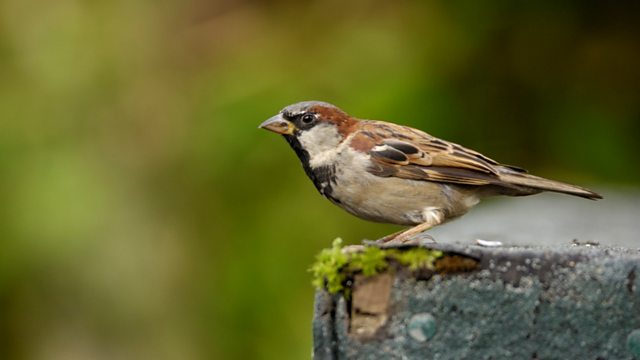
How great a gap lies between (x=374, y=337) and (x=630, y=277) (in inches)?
19.0

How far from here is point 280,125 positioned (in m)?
3.50

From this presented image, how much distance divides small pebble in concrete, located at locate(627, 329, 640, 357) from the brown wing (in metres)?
1.32

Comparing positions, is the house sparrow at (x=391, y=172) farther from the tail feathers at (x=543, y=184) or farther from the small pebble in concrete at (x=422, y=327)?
the small pebble in concrete at (x=422, y=327)

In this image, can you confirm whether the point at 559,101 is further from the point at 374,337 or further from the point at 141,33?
the point at 374,337

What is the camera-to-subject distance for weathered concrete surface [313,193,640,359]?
2.07m

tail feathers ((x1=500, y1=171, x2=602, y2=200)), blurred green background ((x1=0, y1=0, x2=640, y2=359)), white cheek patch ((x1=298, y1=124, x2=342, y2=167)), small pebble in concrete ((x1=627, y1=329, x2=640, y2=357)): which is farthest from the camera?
blurred green background ((x1=0, y1=0, x2=640, y2=359))

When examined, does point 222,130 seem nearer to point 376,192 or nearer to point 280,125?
point 280,125

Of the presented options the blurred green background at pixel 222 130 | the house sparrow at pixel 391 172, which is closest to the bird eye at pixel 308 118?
the house sparrow at pixel 391 172

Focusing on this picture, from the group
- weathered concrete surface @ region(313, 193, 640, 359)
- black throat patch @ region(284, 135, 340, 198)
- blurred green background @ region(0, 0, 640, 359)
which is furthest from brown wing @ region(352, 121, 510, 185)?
blurred green background @ region(0, 0, 640, 359)

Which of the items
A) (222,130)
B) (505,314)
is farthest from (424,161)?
(222,130)

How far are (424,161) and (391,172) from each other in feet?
0.40

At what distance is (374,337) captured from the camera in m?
2.09

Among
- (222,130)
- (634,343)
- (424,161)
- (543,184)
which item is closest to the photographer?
(634,343)

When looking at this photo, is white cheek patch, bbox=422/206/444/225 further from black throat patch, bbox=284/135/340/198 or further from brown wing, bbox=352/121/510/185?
black throat patch, bbox=284/135/340/198
